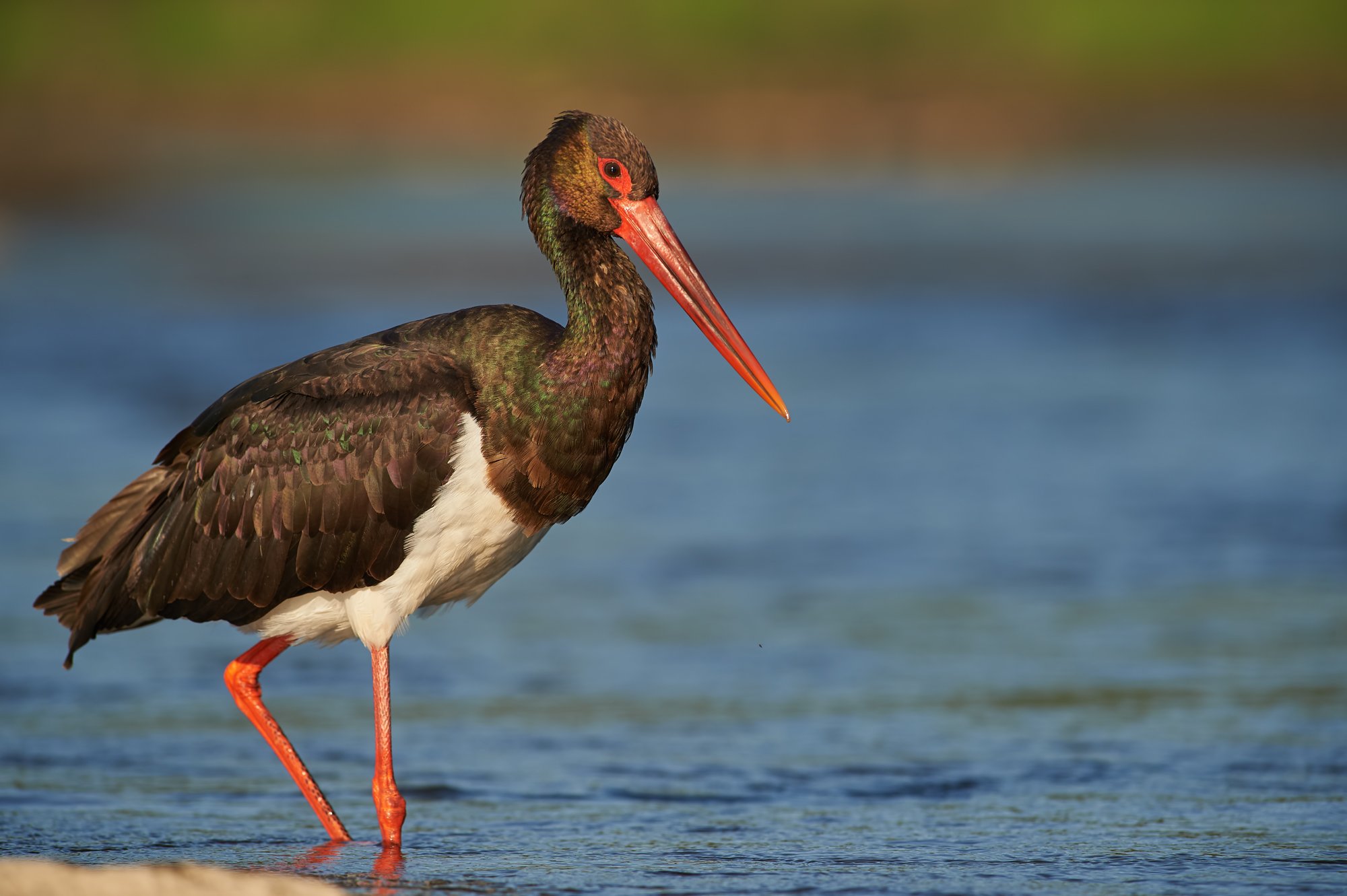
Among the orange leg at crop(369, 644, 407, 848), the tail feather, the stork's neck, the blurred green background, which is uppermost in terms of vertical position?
the blurred green background

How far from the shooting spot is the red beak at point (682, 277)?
6.48 metres

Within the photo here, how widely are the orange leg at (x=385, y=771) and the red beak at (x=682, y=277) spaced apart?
1.50m

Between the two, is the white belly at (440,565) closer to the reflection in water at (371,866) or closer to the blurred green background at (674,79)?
the reflection in water at (371,866)

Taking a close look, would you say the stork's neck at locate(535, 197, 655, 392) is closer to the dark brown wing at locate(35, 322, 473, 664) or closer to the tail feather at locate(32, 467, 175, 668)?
the dark brown wing at locate(35, 322, 473, 664)

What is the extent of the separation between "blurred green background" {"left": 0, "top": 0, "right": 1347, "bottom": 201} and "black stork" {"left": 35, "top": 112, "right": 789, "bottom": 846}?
72.4 ft

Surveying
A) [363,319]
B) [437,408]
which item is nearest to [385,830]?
[437,408]

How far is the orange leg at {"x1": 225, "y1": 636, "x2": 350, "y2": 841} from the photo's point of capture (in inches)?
255

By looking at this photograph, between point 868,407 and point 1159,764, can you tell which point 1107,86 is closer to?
point 868,407

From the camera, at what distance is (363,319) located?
18.4 m

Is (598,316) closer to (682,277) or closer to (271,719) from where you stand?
(682,277)

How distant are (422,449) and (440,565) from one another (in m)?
0.40

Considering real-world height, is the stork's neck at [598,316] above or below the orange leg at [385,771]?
above

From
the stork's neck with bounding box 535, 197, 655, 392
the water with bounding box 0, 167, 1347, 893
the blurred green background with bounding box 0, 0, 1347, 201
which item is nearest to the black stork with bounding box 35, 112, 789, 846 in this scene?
the stork's neck with bounding box 535, 197, 655, 392

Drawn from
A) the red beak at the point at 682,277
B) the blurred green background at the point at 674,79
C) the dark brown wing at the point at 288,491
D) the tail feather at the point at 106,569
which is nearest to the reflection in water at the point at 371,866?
the dark brown wing at the point at 288,491
